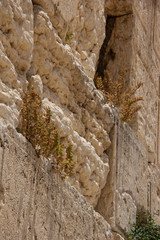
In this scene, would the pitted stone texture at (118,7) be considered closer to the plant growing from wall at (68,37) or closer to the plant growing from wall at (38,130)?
the plant growing from wall at (68,37)

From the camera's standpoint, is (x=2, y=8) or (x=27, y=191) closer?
(x=27, y=191)

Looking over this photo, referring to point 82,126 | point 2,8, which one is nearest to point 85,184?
point 82,126

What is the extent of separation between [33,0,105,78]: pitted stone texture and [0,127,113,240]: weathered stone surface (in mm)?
1540

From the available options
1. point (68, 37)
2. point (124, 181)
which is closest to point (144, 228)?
point (124, 181)

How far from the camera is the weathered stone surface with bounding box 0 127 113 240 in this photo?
11.2 ft

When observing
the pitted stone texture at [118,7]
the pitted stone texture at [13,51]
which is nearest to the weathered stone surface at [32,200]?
the pitted stone texture at [13,51]

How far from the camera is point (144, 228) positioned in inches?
233

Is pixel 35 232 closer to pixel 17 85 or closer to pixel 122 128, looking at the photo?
pixel 17 85

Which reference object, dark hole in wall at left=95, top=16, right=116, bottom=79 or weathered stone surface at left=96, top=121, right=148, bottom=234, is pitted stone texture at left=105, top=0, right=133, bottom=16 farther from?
weathered stone surface at left=96, top=121, right=148, bottom=234

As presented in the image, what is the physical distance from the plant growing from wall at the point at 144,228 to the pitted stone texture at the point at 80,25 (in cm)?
171

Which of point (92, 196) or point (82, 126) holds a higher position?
point (82, 126)

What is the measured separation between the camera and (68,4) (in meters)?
5.28

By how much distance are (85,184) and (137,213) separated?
1281 mm

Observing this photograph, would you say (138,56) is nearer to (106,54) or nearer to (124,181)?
(106,54)
